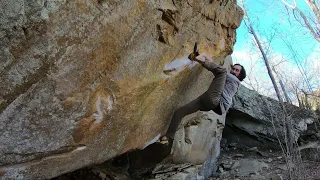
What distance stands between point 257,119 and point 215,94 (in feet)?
15.7

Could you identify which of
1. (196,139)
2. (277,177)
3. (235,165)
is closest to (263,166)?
(235,165)

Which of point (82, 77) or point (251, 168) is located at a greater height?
point (82, 77)

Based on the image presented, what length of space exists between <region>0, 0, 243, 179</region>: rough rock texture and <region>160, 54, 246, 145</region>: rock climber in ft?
1.30

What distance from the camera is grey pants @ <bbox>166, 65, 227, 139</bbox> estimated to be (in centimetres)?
394

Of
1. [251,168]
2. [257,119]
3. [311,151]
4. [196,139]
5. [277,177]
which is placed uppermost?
[257,119]

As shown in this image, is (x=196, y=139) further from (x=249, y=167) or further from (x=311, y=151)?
(x=311, y=151)

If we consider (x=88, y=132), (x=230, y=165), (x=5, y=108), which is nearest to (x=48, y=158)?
(x=88, y=132)

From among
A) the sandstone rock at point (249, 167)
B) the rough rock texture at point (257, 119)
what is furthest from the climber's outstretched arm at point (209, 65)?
the rough rock texture at point (257, 119)

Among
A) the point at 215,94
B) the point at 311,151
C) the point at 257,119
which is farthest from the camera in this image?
the point at 257,119

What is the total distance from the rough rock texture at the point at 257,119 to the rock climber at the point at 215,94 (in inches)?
162

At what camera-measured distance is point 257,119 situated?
8305mm

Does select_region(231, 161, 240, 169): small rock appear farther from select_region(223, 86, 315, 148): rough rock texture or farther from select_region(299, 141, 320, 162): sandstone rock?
select_region(299, 141, 320, 162): sandstone rock

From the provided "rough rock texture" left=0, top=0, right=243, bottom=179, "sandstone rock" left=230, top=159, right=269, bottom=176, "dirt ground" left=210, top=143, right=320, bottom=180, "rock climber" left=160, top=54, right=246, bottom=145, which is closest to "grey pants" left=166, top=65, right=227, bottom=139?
"rock climber" left=160, top=54, right=246, bottom=145

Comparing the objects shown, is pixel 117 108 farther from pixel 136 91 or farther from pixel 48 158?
pixel 48 158
